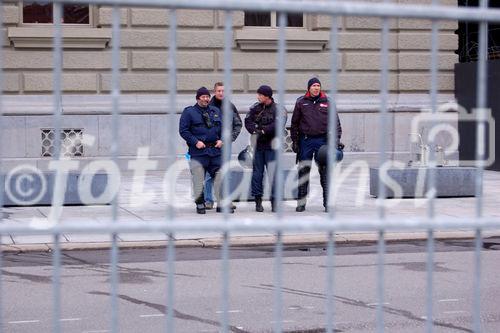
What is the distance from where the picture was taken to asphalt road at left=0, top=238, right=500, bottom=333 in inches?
260

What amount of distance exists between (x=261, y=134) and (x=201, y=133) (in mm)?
831

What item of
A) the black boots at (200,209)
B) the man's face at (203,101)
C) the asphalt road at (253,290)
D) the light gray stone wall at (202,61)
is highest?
the light gray stone wall at (202,61)

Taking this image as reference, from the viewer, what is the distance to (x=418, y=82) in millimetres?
20641

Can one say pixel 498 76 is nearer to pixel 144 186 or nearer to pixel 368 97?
pixel 368 97

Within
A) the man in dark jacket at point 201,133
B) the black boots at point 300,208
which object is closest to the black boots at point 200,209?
the man in dark jacket at point 201,133

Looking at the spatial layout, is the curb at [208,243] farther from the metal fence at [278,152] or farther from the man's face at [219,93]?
the metal fence at [278,152]

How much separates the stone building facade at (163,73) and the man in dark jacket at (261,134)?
4717 mm

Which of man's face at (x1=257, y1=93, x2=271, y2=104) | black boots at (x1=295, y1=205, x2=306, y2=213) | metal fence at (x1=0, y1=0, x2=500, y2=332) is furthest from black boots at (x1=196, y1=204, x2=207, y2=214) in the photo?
metal fence at (x1=0, y1=0, x2=500, y2=332)

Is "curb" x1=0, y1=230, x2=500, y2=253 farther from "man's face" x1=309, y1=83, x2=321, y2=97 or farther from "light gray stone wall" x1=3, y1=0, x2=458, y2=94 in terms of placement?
"light gray stone wall" x1=3, y1=0, x2=458, y2=94

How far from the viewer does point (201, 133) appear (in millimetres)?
12633

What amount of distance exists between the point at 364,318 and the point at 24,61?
1339cm

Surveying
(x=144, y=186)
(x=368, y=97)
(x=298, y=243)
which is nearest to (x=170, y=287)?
(x=298, y=243)

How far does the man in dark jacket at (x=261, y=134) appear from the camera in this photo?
12898mm

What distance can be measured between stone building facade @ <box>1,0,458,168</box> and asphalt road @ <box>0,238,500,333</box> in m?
8.38
